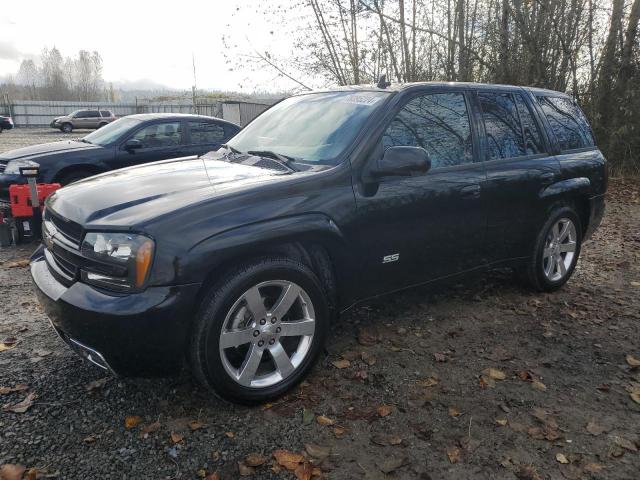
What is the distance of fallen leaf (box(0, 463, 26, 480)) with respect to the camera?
2.24 m

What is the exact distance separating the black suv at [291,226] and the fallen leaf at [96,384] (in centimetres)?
44

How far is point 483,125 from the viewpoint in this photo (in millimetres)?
3902

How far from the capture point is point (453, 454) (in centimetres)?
247

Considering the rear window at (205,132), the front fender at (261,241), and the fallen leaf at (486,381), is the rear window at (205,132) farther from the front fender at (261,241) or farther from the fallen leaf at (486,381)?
the fallen leaf at (486,381)

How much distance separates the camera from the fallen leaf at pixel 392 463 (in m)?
2.37

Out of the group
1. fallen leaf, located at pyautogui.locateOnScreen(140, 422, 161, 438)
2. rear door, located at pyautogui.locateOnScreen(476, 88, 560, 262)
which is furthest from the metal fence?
fallen leaf, located at pyautogui.locateOnScreen(140, 422, 161, 438)

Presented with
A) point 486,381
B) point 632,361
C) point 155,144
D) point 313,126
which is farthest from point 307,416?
point 155,144

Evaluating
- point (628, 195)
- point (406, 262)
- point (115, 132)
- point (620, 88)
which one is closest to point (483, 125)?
point (406, 262)

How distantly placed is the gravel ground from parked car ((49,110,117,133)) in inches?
1443

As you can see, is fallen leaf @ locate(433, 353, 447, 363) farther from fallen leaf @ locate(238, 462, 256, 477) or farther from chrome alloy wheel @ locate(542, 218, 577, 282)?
chrome alloy wheel @ locate(542, 218, 577, 282)

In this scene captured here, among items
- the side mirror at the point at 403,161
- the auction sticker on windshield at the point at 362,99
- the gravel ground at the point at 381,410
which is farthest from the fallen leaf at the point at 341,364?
the auction sticker on windshield at the point at 362,99

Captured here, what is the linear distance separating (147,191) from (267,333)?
1.08 metres

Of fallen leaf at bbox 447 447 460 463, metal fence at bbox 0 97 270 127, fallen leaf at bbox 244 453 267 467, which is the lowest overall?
fallen leaf at bbox 447 447 460 463

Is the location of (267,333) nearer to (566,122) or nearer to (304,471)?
(304,471)
